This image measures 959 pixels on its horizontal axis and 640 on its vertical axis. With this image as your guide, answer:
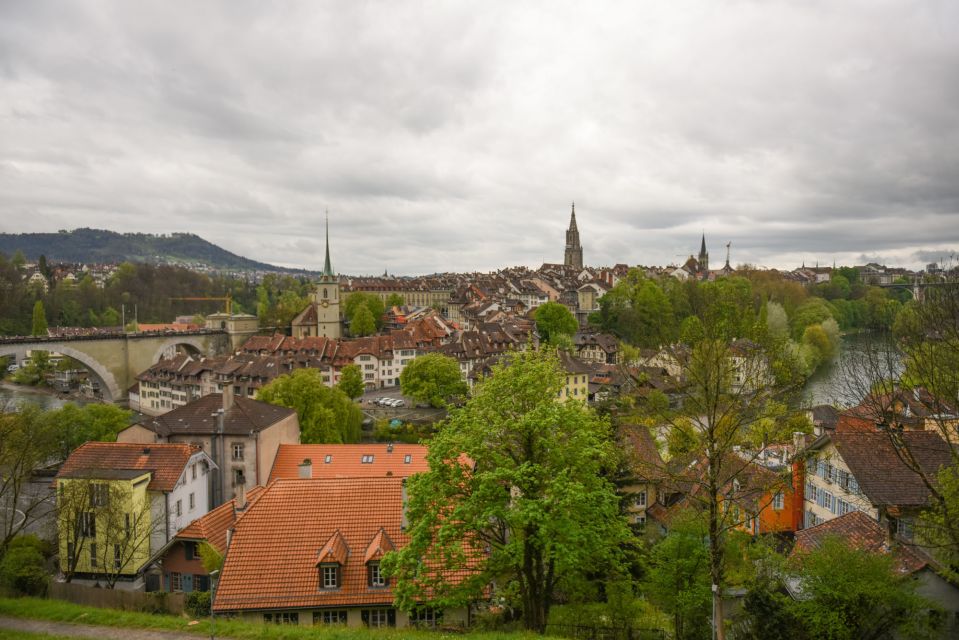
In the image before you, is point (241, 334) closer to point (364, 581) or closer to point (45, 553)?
point (45, 553)

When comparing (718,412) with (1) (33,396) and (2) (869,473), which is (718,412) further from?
(1) (33,396)

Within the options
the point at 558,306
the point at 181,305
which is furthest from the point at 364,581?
the point at 181,305

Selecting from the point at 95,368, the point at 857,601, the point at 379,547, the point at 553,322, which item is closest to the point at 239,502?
the point at 379,547

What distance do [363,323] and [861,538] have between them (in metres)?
65.4

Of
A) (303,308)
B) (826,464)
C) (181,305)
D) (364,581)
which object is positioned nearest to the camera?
(364,581)

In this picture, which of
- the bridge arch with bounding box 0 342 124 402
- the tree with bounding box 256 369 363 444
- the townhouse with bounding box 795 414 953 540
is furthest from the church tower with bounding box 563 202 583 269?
the townhouse with bounding box 795 414 953 540

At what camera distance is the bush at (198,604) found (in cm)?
1390

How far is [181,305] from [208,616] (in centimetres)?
12686

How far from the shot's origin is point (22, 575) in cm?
1614

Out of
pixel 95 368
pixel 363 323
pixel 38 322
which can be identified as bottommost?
pixel 95 368

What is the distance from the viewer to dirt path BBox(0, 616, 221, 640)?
11195 millimetres

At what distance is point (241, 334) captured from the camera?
77938 millimetres

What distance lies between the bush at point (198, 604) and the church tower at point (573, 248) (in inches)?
5539

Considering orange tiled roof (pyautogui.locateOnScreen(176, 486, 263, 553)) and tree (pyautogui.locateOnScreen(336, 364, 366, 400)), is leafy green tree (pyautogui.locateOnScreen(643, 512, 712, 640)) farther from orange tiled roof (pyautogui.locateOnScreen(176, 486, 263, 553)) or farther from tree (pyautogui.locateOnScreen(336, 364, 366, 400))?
tree (pyautogui.locateOnScreen(336, 364, 366, 400))
